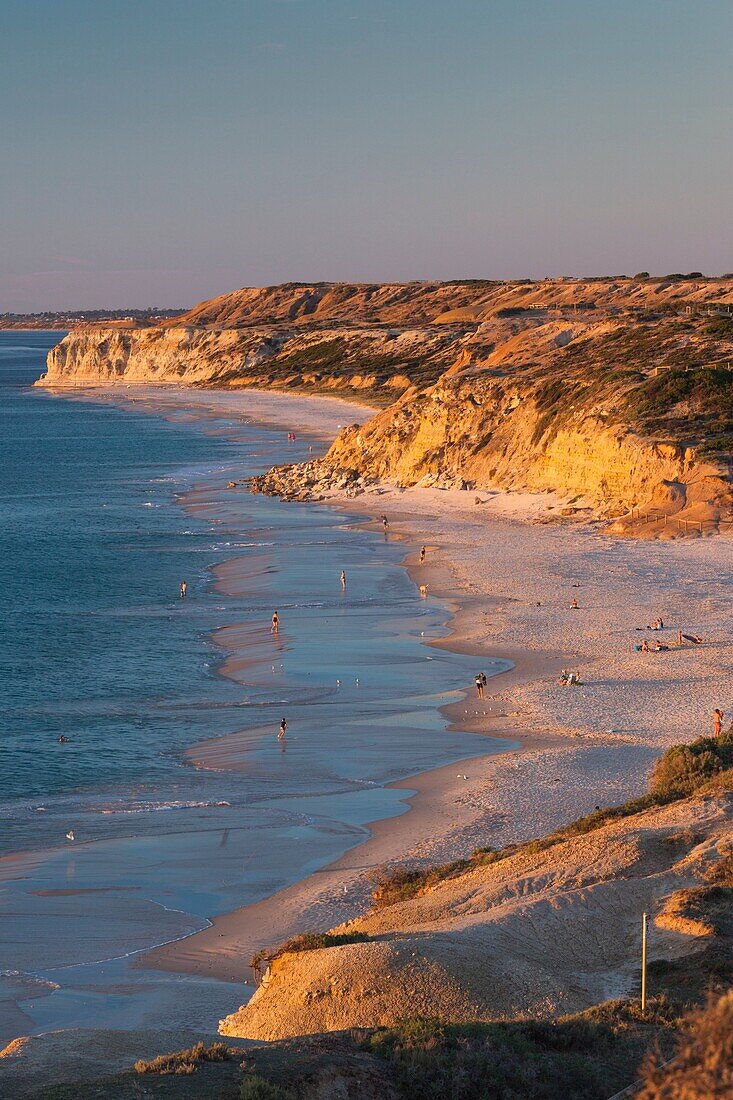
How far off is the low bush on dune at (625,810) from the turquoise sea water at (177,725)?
87.6 inches

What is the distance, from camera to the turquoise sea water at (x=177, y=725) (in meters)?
18.5

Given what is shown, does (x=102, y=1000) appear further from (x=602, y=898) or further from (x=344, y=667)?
(x=344, y=667)

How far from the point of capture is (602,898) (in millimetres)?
15320

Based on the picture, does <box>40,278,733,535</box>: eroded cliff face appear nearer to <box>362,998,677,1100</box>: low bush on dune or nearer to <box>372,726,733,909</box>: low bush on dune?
<box>372,726,733,909</box>: low bush on dune

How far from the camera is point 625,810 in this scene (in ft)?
65.2

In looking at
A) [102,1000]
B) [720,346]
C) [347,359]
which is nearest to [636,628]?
[102,1000]

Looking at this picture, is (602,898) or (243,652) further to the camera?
(243,652)

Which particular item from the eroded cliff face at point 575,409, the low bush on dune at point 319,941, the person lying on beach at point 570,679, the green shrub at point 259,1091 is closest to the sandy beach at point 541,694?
the person lying on beach at point 570,679

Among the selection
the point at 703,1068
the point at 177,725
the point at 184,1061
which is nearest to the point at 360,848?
the point at 177,725

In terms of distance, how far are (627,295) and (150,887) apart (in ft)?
363

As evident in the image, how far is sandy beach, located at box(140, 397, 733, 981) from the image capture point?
19562 mm

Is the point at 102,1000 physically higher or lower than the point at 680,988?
lower

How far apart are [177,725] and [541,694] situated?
8.76 meters

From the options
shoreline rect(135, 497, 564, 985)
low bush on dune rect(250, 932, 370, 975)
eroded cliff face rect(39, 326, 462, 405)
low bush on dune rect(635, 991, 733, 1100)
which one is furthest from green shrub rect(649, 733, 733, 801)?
eroded cliff face rect(39, 326, 462, 405)
